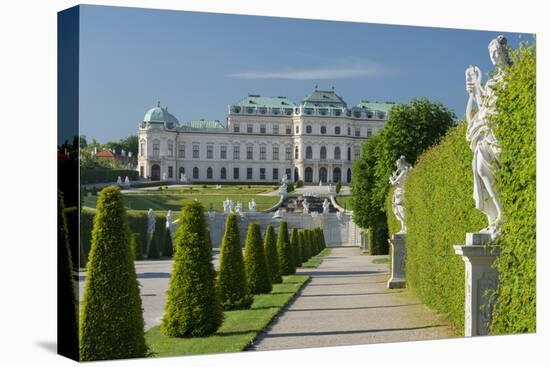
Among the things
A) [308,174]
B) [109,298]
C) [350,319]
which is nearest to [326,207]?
[308,174]

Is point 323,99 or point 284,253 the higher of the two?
point 323,99

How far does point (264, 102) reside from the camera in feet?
34.2

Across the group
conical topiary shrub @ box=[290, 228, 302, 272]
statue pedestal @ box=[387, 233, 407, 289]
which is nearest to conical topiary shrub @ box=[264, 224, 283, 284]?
statue pedestal @ box=[387, 233, 407, 289]

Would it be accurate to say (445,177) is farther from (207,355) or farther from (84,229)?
(84,229)

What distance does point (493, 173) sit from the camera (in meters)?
7.58

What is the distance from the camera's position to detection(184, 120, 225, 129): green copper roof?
998 centimetres

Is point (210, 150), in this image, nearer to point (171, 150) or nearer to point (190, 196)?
point (171, 150)

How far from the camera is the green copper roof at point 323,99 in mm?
10349

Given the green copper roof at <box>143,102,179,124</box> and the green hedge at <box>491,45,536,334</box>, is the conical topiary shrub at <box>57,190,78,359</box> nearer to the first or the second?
the green copper roof at <box>143,102,179,124</box>

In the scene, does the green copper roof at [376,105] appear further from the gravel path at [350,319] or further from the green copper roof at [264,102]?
the gravel path at [350,319]

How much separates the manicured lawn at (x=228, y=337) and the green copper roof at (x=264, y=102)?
262cm

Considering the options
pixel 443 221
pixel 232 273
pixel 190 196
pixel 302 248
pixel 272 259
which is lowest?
pixel 302 248

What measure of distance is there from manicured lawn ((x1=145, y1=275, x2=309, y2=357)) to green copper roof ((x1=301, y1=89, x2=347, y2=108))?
2.76m

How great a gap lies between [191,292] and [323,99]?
326cm
